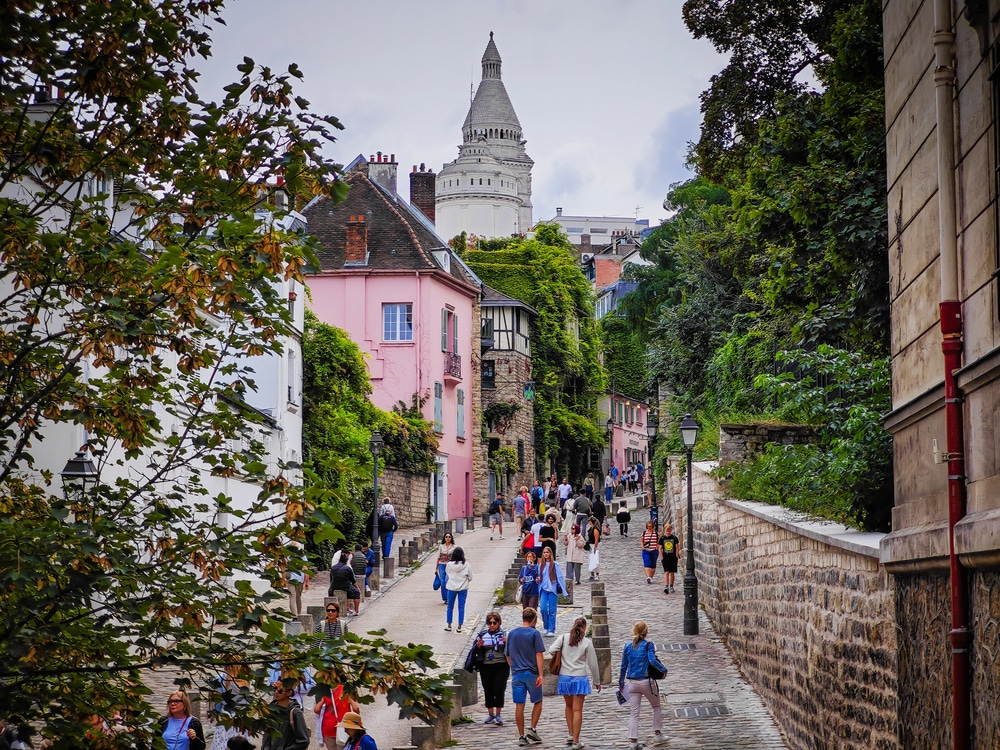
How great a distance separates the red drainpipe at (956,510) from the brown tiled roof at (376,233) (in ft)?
133

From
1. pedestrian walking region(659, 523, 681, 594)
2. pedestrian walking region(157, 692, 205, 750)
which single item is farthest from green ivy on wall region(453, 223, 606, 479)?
pedestrian walking region(157, 692, 205, 750)

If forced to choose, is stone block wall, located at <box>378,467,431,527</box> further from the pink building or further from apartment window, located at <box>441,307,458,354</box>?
apartment window, located at <box>441,307,458,354</box>

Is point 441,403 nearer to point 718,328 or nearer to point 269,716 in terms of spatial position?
point 718,328

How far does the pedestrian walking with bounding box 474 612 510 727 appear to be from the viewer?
53.8 ft

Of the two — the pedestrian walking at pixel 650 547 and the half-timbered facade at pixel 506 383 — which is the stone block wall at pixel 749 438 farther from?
the half-timbered facade at pixel 506 383

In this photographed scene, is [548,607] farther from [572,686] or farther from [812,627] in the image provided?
[812,627]

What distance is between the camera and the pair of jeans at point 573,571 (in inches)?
1120

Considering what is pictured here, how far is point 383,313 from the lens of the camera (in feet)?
160

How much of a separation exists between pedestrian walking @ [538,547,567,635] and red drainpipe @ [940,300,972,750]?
45.5 ft

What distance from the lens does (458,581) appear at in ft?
72.3

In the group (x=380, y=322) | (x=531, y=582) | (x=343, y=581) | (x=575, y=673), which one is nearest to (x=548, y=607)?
(x=531, y=582)

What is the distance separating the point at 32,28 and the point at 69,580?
2.98 metres

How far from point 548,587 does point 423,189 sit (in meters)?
45.2

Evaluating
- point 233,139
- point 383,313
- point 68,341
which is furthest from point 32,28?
point 383,313
